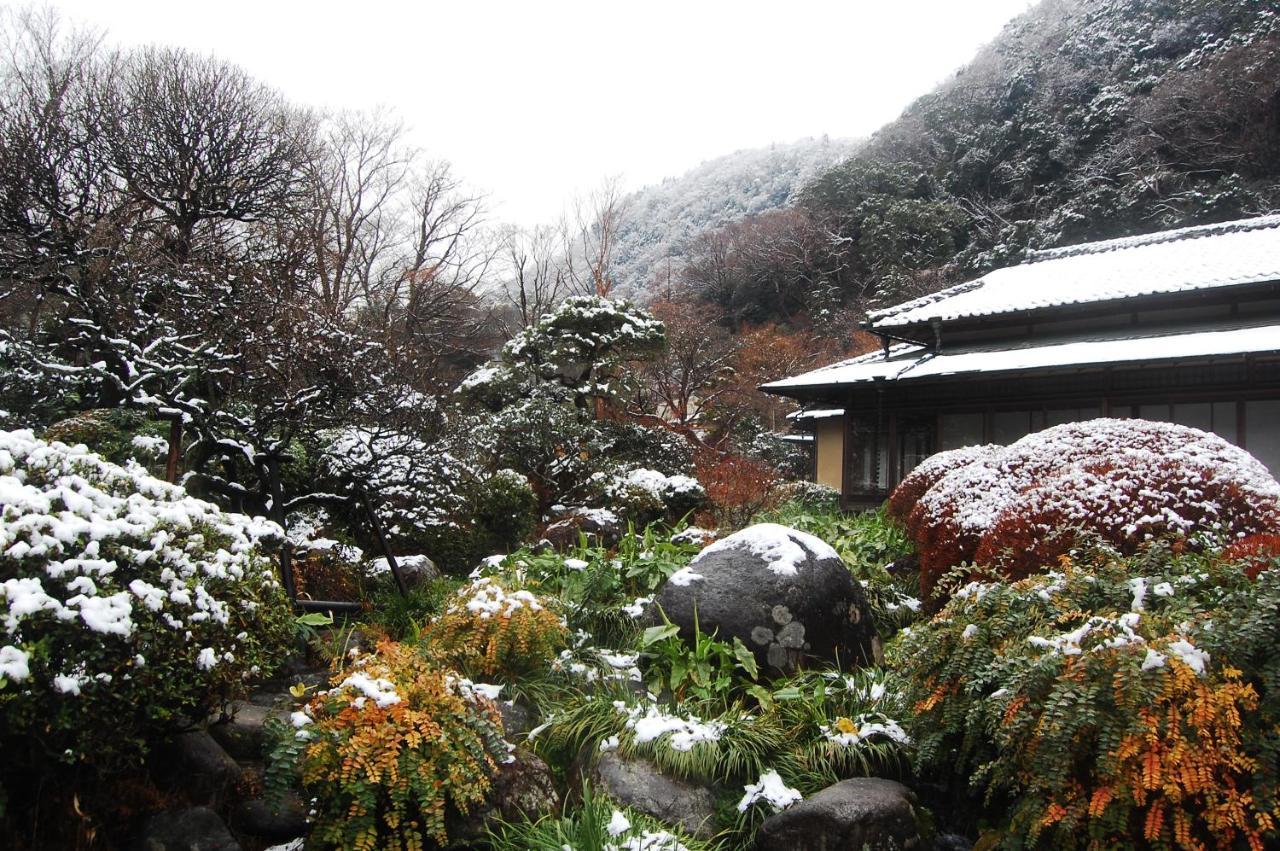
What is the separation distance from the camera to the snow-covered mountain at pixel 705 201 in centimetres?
5194

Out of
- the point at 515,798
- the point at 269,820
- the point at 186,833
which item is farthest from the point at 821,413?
the point at 186,833

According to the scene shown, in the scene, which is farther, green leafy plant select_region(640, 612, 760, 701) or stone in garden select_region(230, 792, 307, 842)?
green leafy plant select_region(640, 612, 760, 701)

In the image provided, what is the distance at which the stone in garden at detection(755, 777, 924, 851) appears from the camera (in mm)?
3645

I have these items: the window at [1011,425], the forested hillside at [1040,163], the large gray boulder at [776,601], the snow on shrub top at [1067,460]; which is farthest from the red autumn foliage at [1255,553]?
the forested hillside at [1040,163]

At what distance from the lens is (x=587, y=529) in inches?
414

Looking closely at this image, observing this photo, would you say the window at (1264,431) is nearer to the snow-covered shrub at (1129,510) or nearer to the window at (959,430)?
the window at (959,430)

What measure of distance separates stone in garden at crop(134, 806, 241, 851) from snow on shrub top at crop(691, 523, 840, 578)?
10.6 ft

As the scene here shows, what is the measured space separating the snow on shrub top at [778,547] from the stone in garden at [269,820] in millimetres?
2907

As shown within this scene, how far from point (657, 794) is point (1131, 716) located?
2.25m

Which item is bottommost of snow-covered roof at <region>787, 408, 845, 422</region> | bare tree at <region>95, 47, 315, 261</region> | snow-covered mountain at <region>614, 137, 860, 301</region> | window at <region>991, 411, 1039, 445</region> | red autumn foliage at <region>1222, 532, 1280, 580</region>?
red autumn foliage at <region>1222, 532, 1280, 580</region>

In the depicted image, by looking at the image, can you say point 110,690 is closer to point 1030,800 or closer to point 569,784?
point 569,784

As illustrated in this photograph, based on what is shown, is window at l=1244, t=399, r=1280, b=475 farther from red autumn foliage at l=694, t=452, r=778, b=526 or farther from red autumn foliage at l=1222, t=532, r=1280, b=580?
red autumn foliage at l=1222, t=532, r=1280, b=580

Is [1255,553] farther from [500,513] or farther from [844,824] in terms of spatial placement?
[500,513]

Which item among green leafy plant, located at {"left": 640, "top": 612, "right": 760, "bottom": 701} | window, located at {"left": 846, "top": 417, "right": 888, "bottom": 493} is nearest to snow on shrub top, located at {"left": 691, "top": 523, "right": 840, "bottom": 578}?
green leafy plant, located at {"left": 640, "top": 612, "right": 760, "bottom": 701}
